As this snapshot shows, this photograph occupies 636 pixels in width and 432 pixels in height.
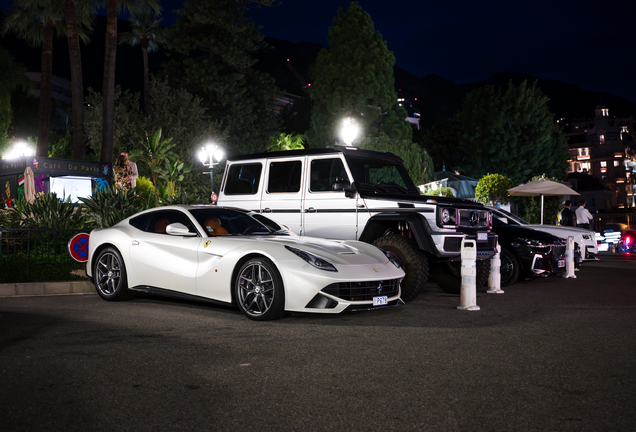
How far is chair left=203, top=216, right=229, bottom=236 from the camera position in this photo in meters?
8.47

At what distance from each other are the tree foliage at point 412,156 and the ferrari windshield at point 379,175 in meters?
28.0

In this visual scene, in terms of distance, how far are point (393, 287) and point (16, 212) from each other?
9398mm

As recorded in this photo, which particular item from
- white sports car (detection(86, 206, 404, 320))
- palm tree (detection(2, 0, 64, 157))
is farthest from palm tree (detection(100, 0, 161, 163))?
white sports car (detection(86, 206, 404, 320))

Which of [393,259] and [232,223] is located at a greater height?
[232,223]

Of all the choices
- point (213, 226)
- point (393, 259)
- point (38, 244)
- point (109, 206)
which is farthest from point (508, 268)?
point (38, 244)

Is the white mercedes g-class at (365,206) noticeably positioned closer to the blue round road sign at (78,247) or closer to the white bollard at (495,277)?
the white bollard at (495,277)

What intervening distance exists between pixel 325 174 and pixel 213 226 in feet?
7.72

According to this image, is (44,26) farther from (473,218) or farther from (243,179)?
(473,218)

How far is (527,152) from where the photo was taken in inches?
2094

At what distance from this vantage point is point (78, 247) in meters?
11.1

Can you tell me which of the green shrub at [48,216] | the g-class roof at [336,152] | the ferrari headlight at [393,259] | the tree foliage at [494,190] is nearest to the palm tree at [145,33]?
the tree foliage at [494,190]

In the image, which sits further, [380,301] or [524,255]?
[524,255]

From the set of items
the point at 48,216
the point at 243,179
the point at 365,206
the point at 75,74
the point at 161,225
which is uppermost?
the point at 75,74

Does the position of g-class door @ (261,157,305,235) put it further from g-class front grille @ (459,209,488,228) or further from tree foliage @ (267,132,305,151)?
tree foliage @ (267,132,305,151)
